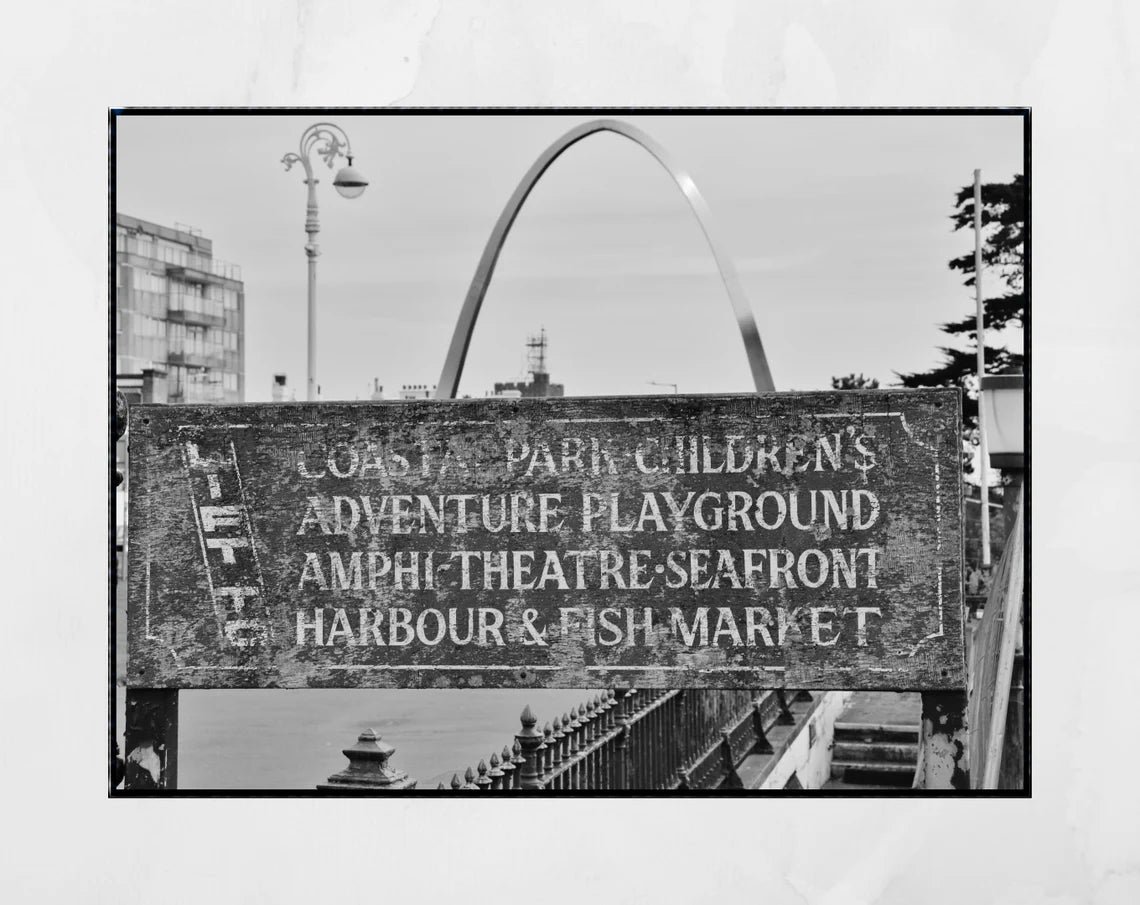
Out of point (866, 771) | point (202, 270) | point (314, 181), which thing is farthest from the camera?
point (202, 270)

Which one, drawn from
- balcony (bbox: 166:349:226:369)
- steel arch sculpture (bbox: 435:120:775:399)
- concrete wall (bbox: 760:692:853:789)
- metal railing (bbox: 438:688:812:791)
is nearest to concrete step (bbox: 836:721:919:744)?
concrete wall (bbox: 760:692:853:789)

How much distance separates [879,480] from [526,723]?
1.65 metres

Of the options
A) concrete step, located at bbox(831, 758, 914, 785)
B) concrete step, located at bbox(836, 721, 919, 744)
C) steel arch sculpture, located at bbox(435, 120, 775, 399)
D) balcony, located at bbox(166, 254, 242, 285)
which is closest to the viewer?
steel arch sculpture, located at bbox(435, 120, 775, 399)

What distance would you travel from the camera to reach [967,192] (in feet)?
79.3

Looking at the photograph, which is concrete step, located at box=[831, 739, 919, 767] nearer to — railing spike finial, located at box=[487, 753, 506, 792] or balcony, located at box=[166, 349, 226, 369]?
railing spike finial, located at box=[487, 753, 506, 792]

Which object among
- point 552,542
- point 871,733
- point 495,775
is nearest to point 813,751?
point 871,733

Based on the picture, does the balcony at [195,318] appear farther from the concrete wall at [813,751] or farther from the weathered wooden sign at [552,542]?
the weathered wooden sign at [552,542]

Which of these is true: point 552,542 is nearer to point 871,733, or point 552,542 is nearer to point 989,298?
point 871,733

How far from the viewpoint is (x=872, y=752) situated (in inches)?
628

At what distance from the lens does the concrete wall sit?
1151 centimetres

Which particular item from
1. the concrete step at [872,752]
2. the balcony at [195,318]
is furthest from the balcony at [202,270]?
the concrete step at [872,752]

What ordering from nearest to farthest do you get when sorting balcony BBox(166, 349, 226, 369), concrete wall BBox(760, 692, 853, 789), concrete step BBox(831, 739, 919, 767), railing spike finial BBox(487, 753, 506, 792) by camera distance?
railing spike finial BBox(487, 753, 506, 792) → concrete wall BBox(760, 692, 853, 789) → concrete step BBox(831, 739, 919, 767) → balcony BBox(166, 349, 226, 369)

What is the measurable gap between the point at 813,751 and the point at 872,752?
84.4 inches

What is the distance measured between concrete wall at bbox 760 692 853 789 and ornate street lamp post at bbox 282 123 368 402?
5582 mm
